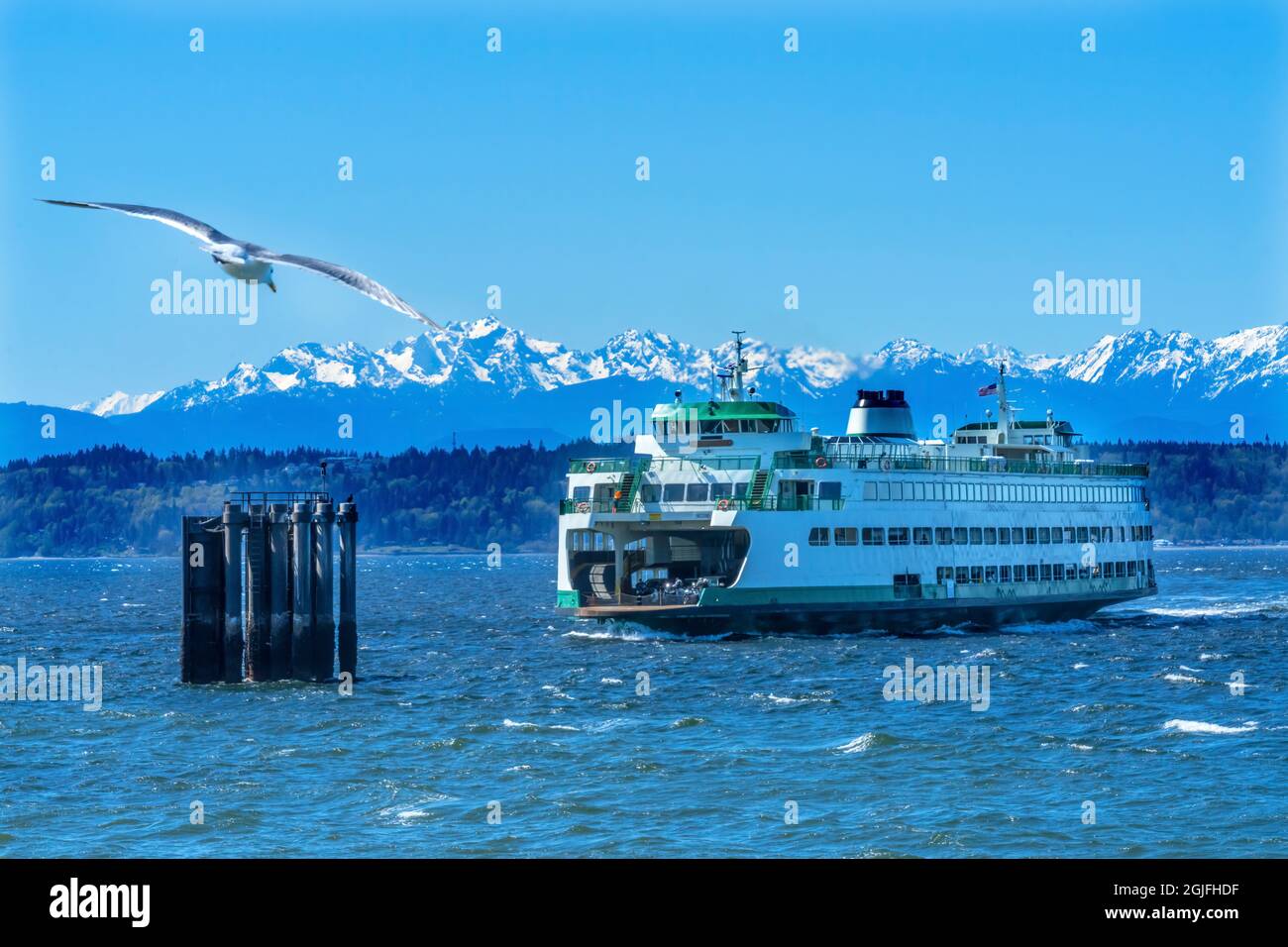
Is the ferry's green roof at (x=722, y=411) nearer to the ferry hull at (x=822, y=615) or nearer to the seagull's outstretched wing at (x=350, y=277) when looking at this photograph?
the ferry hull at (x=822, y=615)

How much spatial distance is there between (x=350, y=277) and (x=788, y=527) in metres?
38.2

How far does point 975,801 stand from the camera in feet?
95.5

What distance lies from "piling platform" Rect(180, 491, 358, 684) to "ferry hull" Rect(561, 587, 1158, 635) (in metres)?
15.8

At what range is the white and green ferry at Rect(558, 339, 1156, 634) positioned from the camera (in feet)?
189

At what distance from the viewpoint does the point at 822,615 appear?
59500 millimetres

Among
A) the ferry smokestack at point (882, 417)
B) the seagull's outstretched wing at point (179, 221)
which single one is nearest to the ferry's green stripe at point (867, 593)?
the ferry smokestack at point (882, 417)

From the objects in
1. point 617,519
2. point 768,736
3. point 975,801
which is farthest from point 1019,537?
point 975,801

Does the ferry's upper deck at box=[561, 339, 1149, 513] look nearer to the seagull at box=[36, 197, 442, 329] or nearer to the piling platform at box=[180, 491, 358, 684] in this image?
the piling platform at box=[180, 491, 358, 684]

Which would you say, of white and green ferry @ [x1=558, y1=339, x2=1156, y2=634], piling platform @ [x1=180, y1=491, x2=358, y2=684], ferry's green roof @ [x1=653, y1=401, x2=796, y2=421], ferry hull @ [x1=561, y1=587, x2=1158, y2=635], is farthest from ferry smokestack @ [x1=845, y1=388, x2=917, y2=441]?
piling platform @ [x1=180, y1=491, x2=358, y2=684]

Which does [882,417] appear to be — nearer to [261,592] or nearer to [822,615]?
[822,615]

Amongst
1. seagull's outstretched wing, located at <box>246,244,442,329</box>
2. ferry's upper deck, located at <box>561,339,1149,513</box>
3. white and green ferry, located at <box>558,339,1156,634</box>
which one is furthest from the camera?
ferry's upper deck, located at <box>561,339,1149,513</box>

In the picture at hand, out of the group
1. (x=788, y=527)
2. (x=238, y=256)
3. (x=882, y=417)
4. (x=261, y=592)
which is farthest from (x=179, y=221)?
(x=882, y=417)
